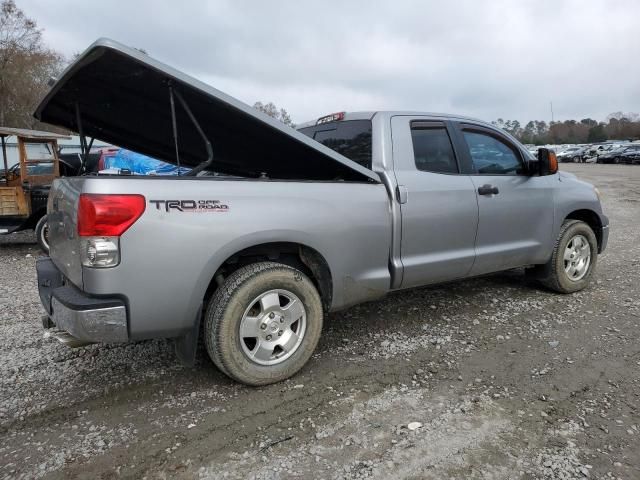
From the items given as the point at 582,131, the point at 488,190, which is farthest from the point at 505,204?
the point at 582,131

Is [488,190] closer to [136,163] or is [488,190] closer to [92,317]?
[92,317]

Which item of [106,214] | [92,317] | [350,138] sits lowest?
[92,317]

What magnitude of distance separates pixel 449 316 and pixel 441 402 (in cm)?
155

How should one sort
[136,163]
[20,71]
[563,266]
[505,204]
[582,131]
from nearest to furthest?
[505,204]
[563,266]
[136,163]
[20,71]
[582,131]

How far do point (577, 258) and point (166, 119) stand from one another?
4.35 meters

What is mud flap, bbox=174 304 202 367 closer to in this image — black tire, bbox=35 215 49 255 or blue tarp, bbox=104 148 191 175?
black tire, bbox=35 215 49 255

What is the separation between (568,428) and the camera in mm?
2682

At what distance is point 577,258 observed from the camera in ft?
16.6

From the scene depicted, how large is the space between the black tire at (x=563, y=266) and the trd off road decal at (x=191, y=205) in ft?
11.8

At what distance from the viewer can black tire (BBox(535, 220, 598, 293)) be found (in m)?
4.83

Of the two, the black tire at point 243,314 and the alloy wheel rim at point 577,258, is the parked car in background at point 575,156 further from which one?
the black tire at point 243,314

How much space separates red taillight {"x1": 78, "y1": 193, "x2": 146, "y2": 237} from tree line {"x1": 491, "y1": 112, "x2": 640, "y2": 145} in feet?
256

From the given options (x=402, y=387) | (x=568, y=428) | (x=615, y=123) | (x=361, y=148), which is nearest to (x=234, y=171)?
(x=361, y=148)

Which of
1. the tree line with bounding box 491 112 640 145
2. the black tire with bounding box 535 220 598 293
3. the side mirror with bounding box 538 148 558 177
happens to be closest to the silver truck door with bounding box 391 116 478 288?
the side mirror with bounding box 538 148 558 177
